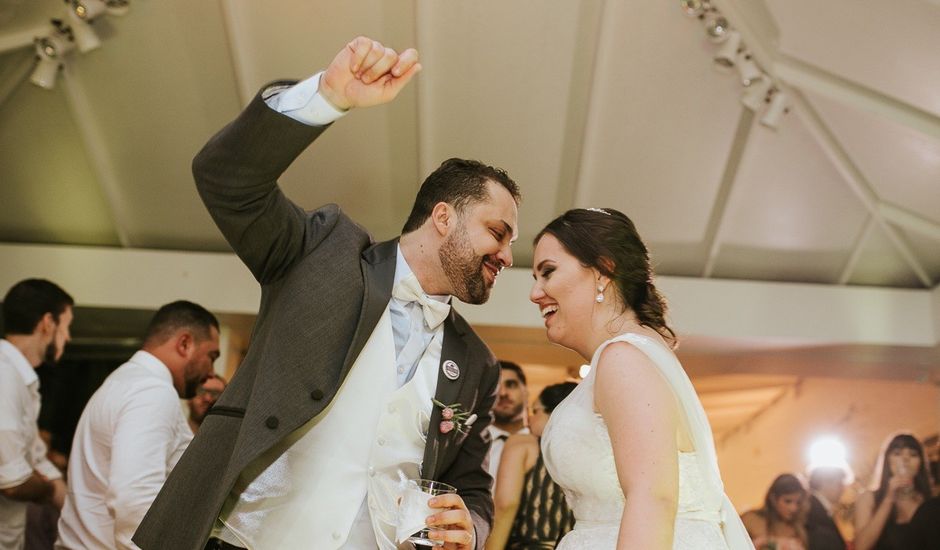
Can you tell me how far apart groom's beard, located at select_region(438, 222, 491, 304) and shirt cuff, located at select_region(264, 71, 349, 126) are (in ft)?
2.52

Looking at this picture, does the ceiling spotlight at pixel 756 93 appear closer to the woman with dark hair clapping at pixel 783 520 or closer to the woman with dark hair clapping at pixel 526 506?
the woman with dark hair clapping at pixel 526 506

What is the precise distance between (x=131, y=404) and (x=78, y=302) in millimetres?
3464

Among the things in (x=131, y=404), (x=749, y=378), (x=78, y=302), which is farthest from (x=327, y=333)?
(x=749, y=378)

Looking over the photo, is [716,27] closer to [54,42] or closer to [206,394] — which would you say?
[54,42]

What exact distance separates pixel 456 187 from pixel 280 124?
934mm

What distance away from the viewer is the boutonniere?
8.10ft

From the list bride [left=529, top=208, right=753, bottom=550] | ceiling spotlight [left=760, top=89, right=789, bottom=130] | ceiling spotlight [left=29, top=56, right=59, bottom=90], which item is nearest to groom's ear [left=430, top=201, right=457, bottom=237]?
bride [left=529, top=208, right=753, bottom=550]

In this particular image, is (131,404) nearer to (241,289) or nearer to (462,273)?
(462,273)

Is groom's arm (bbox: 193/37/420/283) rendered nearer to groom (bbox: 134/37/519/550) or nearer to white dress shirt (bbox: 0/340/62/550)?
groom (bbox: 134/37/519/550)

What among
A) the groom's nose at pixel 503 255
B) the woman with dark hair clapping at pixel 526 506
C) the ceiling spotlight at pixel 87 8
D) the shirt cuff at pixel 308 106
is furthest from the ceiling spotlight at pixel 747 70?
the shirt cuff at pixel 308 106

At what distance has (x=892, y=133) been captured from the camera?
550cm

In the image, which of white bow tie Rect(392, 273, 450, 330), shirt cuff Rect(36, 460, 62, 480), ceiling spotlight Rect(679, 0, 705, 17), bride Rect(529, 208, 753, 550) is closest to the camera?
bride Rect(529, 208, 753, 550)

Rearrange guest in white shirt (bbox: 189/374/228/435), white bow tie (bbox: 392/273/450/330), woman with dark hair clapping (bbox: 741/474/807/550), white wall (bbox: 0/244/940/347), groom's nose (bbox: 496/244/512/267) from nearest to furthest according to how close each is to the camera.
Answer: white bow tie (bbox: 392/273/450/330), groom's nose (bbox: 496/244/512/267), guest in white shirt (bbox: 189/374/228/435), woman with dark hair clapping (bbox: 741/474/807/550), white wall (bbox: 0/244/940/347)

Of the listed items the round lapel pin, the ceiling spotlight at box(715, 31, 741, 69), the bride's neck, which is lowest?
the round lapel pin
